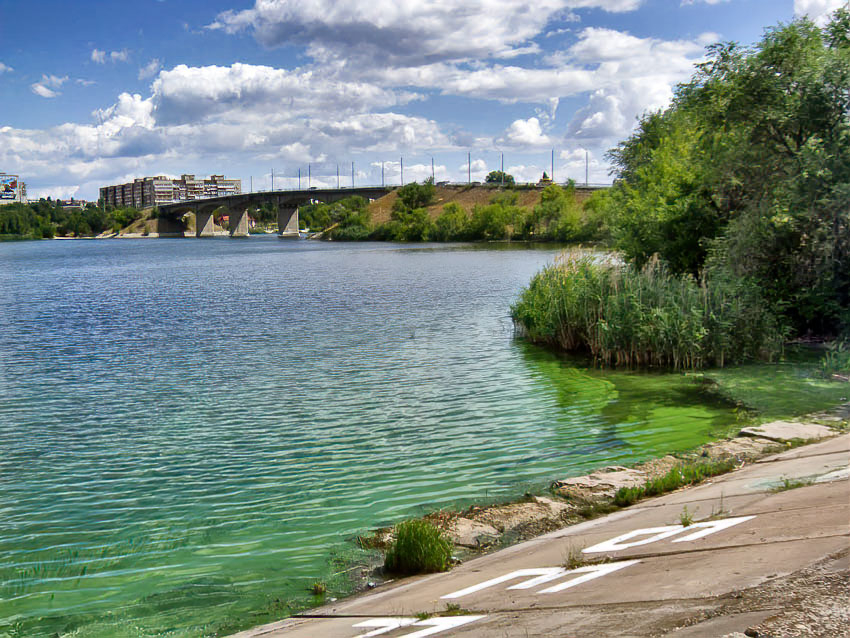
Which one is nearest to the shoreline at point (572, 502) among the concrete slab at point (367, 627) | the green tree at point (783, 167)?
the concrete slab at point (367, 627)

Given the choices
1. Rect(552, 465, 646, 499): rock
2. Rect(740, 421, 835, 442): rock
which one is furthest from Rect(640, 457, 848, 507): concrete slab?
Rect(740, 421, 835, 442): rock

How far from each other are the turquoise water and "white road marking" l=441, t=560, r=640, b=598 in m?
2.20

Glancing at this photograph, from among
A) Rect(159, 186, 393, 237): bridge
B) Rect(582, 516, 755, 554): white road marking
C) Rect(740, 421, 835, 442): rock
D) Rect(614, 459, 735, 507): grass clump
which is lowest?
Rect(614, 459, 735, 507): grass clump

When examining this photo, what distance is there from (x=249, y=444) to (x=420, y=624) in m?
8.61

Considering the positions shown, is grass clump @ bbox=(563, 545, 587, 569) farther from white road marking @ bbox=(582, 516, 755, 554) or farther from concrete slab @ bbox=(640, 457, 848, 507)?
concrete slab @ bbox=(640, 457, 848, 507)

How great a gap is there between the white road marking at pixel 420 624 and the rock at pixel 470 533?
2719 millimetres

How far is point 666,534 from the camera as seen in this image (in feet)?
21.8

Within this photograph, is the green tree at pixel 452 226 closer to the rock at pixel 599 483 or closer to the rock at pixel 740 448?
the rock at pixel 740 448

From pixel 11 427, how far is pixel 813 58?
22.7m

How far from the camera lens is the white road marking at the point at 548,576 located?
221 inches

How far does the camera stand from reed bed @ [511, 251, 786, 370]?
775 inches

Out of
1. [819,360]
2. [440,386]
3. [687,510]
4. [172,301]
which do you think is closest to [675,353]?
[819,360]

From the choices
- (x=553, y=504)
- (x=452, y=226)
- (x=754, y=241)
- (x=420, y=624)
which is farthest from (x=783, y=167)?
(x=452, y=226)

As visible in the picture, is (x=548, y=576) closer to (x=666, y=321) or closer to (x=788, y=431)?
(x=788, y=431)
